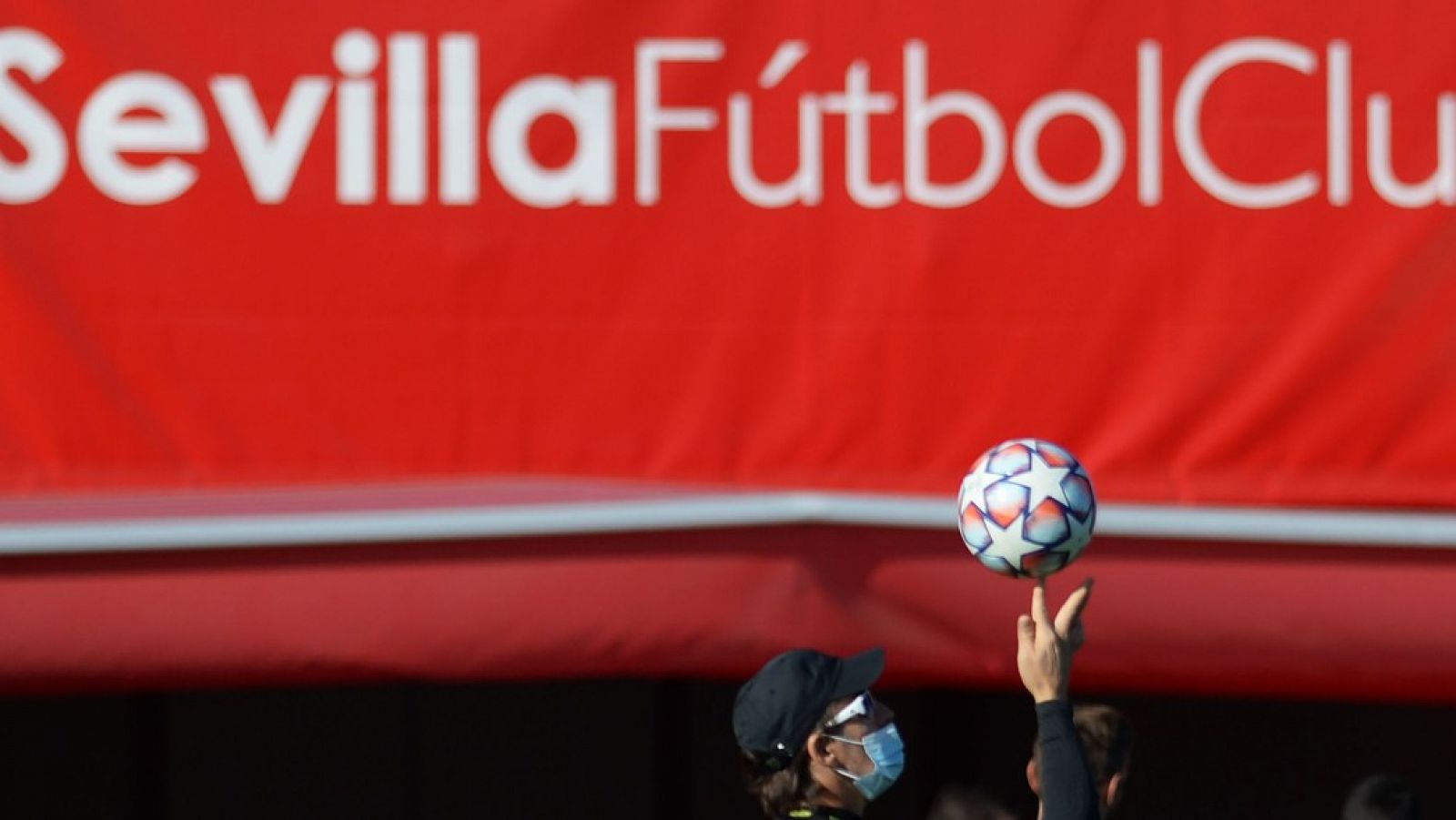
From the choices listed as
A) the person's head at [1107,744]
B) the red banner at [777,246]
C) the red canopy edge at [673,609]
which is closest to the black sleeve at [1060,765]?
the person's head at [1107,744]

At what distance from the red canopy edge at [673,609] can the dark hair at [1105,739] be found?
0.95 ft

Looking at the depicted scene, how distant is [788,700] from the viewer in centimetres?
321

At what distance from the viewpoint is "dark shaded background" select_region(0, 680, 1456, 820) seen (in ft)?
18.0

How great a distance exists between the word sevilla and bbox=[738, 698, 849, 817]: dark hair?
5.45 ft

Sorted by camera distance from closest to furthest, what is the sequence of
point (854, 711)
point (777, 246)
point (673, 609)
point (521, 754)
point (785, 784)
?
point (785, 784), point (854, 711), point (673, 609), point (777, 246), point (521, 754)

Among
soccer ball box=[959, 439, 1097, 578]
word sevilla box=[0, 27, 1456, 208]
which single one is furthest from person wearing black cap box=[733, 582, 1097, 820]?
word sevilla box=[0, 27, 1456, 208]

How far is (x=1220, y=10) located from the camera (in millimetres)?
4527

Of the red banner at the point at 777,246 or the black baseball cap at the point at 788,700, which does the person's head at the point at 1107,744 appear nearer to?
the red banner at the point at 777,246

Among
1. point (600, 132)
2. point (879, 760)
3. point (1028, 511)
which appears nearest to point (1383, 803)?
point (1028, 511)

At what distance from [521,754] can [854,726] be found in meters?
2.45

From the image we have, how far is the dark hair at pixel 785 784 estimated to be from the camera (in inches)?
124

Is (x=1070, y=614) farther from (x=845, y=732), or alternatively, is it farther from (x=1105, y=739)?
(x=1105, y=739)

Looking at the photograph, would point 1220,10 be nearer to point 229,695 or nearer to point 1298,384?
point 1298,384

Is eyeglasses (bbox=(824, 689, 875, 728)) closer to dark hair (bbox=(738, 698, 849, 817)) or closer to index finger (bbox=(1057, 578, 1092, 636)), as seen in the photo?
dark hair (bbox=(738, 698, 849, 817))
